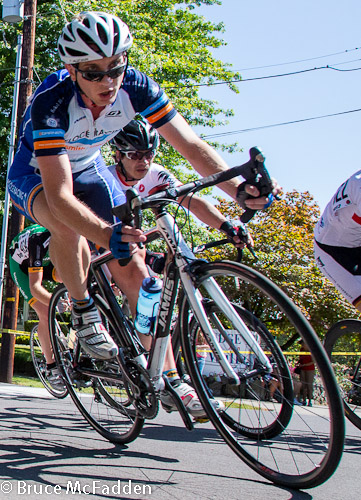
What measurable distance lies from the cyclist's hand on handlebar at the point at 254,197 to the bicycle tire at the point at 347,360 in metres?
1.78

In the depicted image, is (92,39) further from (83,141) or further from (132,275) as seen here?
(132,275)

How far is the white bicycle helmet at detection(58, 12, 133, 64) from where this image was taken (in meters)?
3.21

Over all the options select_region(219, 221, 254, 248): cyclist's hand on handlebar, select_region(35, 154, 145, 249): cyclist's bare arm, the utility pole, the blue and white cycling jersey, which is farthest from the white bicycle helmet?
the utility pole

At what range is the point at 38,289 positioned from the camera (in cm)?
596

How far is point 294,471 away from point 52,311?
7.96ft

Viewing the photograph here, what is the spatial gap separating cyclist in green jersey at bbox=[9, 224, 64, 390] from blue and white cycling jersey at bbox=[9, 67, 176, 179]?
7.65 ft

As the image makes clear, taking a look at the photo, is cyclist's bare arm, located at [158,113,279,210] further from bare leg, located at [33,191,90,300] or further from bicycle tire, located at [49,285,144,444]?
bicycle tire, located at [49,285,144,444]

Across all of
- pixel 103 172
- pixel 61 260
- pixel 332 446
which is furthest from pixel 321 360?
pixel 103 172

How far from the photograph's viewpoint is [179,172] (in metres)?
23.7

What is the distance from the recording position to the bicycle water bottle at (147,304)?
11.8ft

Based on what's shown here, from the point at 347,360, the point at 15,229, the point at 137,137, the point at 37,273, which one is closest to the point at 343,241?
the point at 347,360

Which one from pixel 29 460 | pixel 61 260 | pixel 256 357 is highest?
pixel 61 260

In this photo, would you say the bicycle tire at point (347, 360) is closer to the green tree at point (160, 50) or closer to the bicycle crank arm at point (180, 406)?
the bicycle crank arm at point (180, 406)

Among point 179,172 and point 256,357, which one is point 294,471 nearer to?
point 256,357
